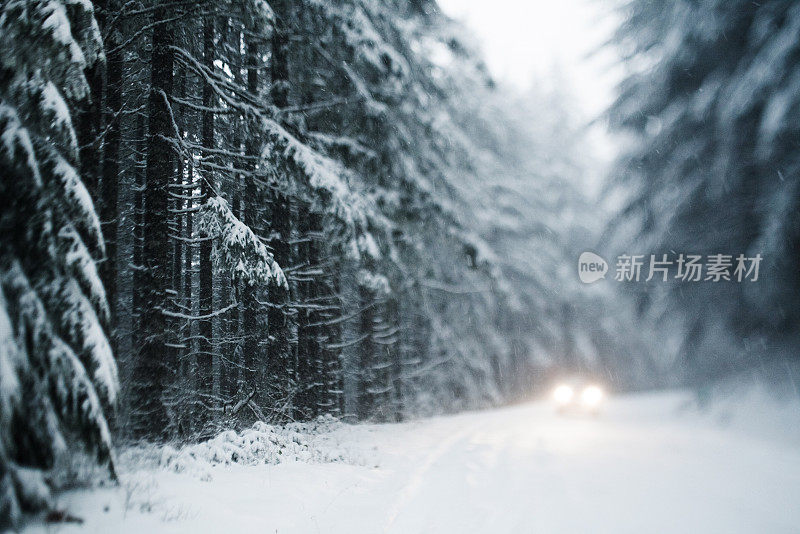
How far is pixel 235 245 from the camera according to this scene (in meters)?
7.14

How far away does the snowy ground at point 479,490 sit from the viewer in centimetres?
503

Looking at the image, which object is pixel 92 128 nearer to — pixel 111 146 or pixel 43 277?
pixel 111 146

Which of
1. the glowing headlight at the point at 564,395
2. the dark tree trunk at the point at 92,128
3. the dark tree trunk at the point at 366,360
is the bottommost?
the glowing headlight at the point at 564,395

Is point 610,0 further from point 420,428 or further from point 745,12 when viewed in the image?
point 420,428

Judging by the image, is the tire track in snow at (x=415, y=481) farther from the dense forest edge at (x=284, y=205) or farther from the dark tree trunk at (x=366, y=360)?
the dense forest edge at (x=284, y=205)

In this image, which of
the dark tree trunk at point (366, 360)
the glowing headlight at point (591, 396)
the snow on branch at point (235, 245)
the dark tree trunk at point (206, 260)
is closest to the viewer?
the snow on branch at point (235, 245)

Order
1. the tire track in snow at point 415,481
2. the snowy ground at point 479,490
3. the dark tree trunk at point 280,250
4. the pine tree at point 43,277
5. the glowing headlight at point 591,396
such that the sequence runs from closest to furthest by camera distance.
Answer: the pine tree at point 43,277, the snowy ground at point 479,490, the tire track in snow at point 415,481, the dark tree trunk at point 280,250, the glowing headlight at point 591,396

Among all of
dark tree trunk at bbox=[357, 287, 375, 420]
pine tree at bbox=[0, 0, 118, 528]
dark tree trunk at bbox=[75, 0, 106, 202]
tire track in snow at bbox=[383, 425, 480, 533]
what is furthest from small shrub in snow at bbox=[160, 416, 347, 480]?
dark tree trunk at bbox=[357, 287, 375, 420]

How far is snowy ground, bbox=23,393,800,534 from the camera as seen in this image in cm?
503

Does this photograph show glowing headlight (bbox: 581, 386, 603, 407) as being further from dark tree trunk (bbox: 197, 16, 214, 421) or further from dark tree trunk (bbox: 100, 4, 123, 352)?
dark tree trunk (bbox: 100, 4, 123, 352)

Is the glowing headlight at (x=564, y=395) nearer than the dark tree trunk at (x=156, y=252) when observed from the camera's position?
No

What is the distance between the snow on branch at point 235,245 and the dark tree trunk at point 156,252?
68 cm

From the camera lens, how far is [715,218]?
1184 cm

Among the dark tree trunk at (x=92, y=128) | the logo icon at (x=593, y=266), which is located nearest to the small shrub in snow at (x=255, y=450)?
the dark tree trunk at (x=92, y=128)
